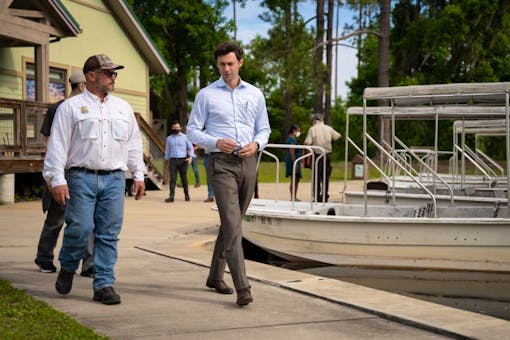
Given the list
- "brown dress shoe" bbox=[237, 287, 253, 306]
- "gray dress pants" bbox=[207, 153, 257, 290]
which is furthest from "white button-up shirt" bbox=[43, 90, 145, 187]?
"brown dress shoe" bbox=[237, 287, 253, 306]

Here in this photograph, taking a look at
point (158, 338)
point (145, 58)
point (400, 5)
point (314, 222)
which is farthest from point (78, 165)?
point (400, 5)

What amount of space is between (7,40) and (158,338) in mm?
15785

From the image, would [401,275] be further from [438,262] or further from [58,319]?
[58,319]

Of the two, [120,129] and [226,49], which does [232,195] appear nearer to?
[120,129]

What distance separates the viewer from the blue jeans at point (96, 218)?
21.2 ft

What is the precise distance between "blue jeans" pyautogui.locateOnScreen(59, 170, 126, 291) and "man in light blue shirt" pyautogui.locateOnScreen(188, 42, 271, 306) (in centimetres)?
76

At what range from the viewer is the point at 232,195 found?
21.4 ft

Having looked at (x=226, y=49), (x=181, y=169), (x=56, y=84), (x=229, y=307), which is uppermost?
(x=56, y=84)

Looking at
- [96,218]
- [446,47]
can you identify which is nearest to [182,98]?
[446,47]

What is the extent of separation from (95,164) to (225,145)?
39.8 inches

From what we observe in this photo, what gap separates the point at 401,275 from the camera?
10477mm

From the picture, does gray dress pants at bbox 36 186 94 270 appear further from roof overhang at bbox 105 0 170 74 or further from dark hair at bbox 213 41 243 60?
roof overhang at bbox 105 0 170 74

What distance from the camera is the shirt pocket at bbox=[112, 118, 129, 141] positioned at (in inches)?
258

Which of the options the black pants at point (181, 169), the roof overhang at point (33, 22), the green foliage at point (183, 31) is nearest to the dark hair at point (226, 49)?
the black pants at point (181, 169)
